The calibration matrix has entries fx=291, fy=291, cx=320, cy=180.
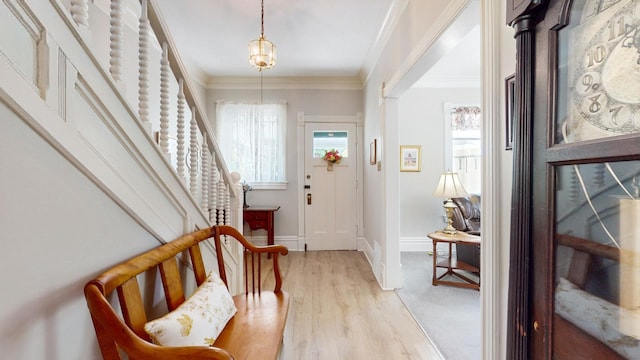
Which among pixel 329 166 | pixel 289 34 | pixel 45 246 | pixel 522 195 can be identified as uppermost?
pixel 289 34

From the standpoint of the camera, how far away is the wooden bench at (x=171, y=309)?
82cm

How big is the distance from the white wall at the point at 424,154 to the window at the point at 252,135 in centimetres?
193

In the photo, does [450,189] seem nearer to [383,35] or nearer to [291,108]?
[383,35]

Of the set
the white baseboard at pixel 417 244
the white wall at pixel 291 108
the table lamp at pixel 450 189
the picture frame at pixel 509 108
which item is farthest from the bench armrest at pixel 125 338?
the white baseboard at pixel 417 244

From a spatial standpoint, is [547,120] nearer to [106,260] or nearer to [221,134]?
[106,260]

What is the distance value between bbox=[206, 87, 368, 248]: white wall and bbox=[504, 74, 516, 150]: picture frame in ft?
11.6

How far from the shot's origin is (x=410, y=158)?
451 centimetres

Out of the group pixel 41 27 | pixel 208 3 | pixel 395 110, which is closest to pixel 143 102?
pixel 41 27

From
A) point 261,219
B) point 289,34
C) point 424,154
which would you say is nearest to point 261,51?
point 289,34

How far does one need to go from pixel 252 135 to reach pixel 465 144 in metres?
3.29

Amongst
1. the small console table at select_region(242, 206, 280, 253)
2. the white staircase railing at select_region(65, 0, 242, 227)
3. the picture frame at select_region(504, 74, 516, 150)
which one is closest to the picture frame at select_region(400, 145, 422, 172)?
the small console table at select_region(242, 206, 280, 253)

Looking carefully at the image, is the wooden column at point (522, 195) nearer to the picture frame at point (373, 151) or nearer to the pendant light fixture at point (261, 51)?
the pendant light fixture at point (261, 51)

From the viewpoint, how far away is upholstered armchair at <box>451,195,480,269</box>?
3547 mm

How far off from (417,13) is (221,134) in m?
3.34
